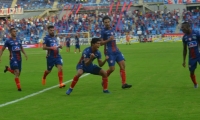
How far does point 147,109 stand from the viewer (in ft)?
34.9

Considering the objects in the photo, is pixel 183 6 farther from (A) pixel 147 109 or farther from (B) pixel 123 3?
(A) pixel 147 109

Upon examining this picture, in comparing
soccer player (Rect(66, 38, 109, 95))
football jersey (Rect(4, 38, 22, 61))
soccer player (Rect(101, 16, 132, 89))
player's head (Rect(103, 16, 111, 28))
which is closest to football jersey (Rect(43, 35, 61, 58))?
football jersey (Rect(4, 38, 22, 61))

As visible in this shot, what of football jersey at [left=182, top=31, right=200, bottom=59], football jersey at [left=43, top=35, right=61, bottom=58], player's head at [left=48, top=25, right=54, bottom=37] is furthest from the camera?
football jersey at [left=43, top=35, right=61, bottom=58]

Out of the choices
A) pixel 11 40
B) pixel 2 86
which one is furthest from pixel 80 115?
pixel 2 86

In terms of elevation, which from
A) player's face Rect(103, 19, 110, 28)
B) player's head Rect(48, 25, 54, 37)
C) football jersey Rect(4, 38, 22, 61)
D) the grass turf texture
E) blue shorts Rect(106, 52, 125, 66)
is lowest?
the grass turf texture

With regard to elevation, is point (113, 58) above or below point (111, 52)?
below

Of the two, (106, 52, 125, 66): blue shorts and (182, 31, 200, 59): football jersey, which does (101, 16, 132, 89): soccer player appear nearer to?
(106, 52, 125, 66): blue shorts

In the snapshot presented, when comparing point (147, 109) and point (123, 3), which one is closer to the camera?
point (147, 109)

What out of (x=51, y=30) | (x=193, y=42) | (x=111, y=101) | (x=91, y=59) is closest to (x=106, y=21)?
(x=91, y=59)

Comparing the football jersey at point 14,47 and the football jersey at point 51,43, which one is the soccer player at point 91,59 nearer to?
the football jersey at point 14,47

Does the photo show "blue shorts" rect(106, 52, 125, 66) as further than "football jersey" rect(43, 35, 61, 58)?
No

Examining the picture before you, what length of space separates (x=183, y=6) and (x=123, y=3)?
9784 millimetres

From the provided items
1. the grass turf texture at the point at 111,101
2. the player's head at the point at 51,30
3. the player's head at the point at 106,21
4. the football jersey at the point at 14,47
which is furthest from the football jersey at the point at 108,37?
the football jersey at the point at 14,47

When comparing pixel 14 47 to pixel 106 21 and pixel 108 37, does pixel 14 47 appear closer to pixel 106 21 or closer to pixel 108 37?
pixel 108 37
